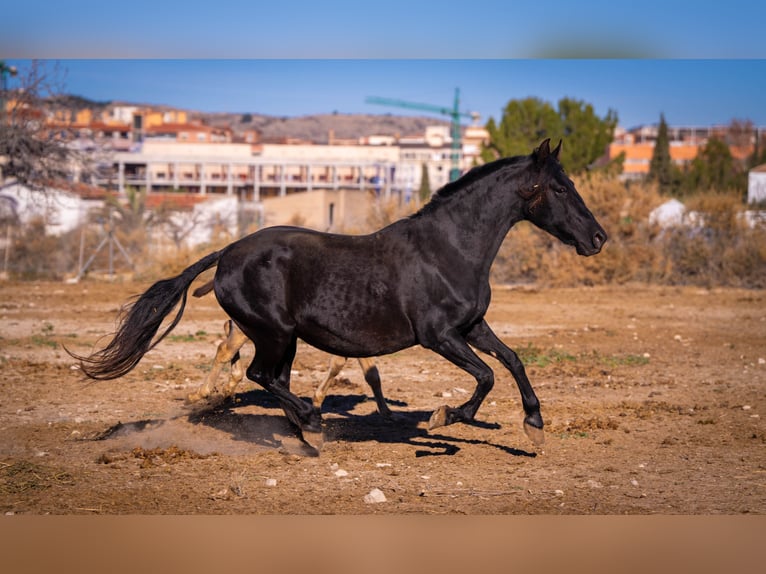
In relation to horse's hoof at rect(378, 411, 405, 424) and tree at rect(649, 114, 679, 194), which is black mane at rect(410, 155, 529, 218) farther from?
tree at rect(649, 114, 679, 194)

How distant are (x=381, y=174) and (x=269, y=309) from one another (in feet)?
177

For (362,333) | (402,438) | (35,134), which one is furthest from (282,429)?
(35,134)

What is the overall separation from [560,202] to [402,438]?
2523 millimetres

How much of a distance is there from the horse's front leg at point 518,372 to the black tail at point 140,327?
7.42 ft

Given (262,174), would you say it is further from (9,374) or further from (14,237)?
(9,374)

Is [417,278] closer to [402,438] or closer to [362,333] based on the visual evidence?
[362,333]

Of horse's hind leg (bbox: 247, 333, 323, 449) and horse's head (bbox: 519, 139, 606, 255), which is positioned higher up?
horse's head (bbox: 519, 139, 606, 255)

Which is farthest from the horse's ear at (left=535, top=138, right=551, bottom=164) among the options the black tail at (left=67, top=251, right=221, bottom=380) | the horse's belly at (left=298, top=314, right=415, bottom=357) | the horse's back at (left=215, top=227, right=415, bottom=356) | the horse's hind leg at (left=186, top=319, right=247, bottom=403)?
the horse's hind leg at (left=186, top=319, right=247, bottom=403)

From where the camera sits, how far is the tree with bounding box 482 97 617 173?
137 feet

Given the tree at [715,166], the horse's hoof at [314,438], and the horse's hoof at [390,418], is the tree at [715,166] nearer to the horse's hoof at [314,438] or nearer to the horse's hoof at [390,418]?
the horse's hoof at [390,418]

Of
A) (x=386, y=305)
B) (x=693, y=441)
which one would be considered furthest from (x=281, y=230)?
(x=693, y=441)

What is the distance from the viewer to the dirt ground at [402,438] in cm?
618

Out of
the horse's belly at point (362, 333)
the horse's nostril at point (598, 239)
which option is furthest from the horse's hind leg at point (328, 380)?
the horse's nostril at point (598, 239)

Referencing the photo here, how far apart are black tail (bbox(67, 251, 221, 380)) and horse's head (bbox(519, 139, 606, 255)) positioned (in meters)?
2.66
